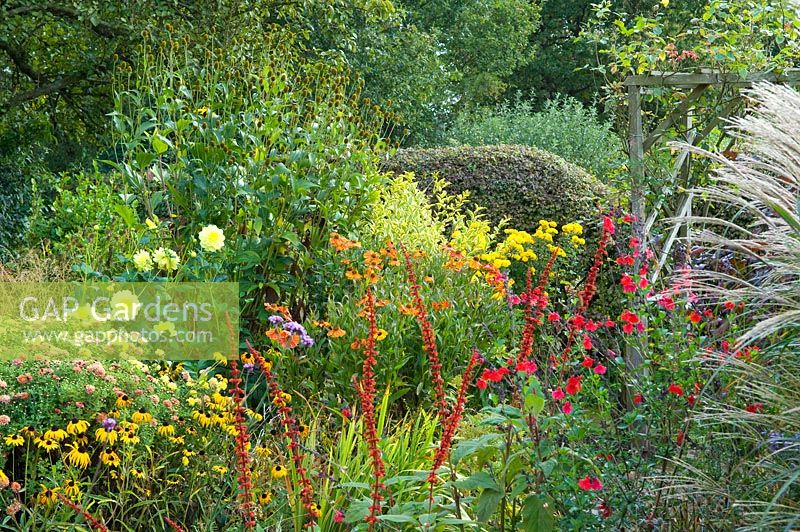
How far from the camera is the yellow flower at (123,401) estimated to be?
9.37 ft

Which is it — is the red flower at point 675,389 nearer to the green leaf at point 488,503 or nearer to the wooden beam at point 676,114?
the green leaf at point 488,503

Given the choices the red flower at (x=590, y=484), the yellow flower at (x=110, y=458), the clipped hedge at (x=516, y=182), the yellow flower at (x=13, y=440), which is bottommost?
the clipped hedge at (x=516, y=182)

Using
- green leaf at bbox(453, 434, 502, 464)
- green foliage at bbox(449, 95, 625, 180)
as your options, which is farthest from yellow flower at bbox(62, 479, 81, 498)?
green foliage at bbox(449, 95, 625, 180)

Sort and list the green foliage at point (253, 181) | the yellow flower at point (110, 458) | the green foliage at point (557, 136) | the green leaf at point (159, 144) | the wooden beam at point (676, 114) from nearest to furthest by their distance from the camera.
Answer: the yellow flower at point (110, 458) → the green leaf at point (159, 144) → the green foliage at point (253, 181) → the wooden beam at point (676, 114) → the green foliage at point (557, 136)

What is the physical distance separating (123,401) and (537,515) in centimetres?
136

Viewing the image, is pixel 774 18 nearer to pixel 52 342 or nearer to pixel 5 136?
pixel 52 342

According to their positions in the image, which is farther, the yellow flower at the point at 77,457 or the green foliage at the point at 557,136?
the green foliage at the point at 557,136

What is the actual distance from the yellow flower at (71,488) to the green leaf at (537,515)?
132cm

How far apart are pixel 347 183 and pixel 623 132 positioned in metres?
1.69

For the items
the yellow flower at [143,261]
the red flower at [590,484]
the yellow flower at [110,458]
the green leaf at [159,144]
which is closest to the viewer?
the red flower at [590,484]

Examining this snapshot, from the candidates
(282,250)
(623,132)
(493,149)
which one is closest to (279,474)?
(282,250)

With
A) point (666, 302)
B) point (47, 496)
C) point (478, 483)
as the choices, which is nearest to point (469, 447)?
point (478, 483)

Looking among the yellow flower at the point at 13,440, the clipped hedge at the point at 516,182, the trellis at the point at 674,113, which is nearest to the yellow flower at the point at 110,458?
the yellow flower at the point at 13,440

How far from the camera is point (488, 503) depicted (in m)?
2.47
